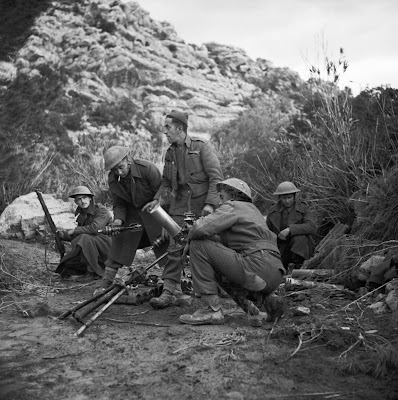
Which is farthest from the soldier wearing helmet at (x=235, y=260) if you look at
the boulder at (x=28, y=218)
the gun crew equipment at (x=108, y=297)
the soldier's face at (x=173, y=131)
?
the boulder at (x=28, y=218)

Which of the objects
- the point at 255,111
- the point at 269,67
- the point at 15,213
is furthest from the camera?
the point at 269,67

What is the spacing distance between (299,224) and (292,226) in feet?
0.47

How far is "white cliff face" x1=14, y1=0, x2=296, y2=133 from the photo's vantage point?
33625mm

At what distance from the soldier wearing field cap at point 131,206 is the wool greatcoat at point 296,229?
1955 millimetres

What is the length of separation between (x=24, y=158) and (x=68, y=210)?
3.46 meters

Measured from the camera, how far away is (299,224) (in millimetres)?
8117

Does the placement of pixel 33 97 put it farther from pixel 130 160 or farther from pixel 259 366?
pixel 259 366

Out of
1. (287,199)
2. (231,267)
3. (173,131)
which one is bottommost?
(231,267)

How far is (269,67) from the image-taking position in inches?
2055

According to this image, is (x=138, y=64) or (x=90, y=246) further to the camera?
(x=138, y=64)

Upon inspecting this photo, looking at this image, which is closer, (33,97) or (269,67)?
(33,97)

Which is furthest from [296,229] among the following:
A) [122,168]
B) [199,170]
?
[122,168]

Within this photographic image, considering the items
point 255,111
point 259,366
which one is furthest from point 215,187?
point 255,111

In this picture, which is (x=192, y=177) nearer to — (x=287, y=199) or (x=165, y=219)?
(x=165, y=219)
